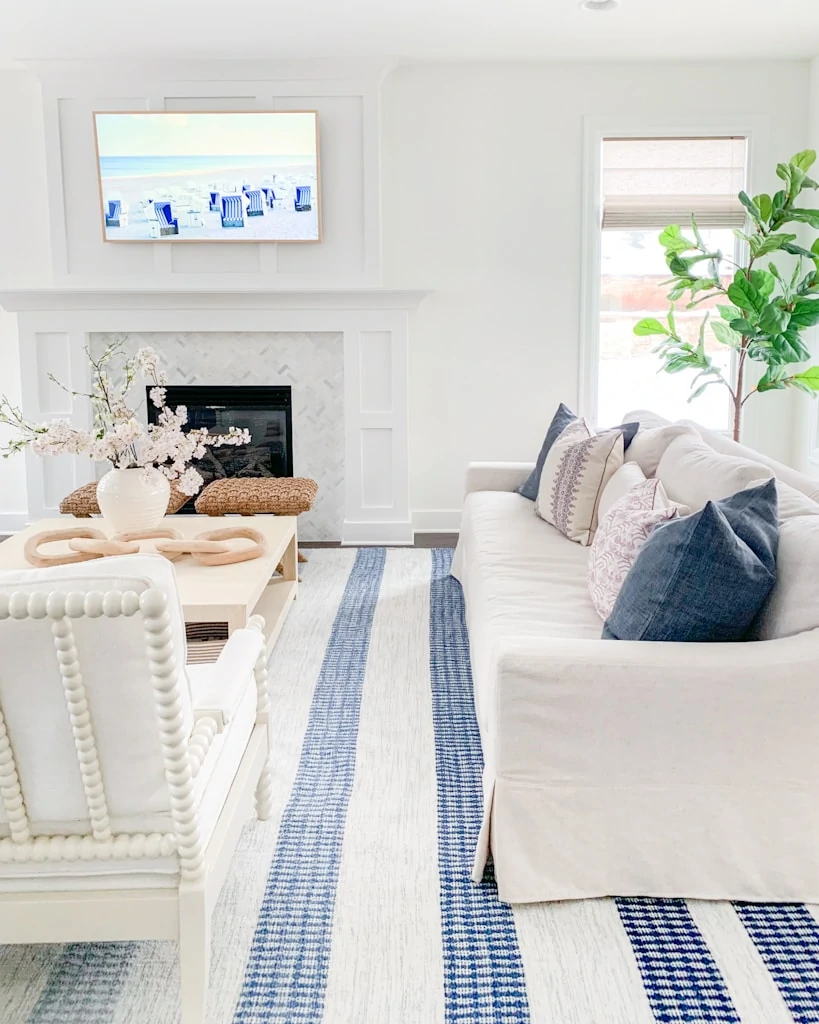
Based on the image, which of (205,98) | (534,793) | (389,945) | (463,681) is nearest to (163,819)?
(389,945)

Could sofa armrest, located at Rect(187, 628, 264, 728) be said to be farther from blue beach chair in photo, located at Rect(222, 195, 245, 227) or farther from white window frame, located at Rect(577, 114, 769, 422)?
white window frame, located at Rect(577, 114, 769, 422)

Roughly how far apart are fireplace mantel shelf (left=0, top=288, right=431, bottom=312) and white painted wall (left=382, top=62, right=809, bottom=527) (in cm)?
22

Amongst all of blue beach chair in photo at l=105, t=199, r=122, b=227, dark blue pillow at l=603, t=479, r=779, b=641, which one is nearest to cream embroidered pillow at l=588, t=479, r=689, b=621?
dark blue pillow at l=603, t=479, r=779, b=641

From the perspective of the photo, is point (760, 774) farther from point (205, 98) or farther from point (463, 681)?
point (205, 98)

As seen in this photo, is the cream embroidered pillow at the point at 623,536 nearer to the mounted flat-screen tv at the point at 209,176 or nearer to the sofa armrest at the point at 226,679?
the sofa armrest at the point at 226,679

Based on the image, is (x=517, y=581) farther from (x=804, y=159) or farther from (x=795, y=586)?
(x=804, y=159)

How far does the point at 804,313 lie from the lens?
4602 mm

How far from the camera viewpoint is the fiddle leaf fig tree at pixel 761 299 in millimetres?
4559

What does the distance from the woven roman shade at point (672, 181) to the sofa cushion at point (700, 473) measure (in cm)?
243

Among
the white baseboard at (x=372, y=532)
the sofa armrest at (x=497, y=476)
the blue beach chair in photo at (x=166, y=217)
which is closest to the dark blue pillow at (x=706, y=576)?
the sofa armrest at (x=497, y=476)

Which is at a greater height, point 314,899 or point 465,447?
point 465,447

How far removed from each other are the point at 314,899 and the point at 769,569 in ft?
3.85

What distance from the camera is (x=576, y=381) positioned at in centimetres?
536

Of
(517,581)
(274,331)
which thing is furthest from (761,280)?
(517,581)
